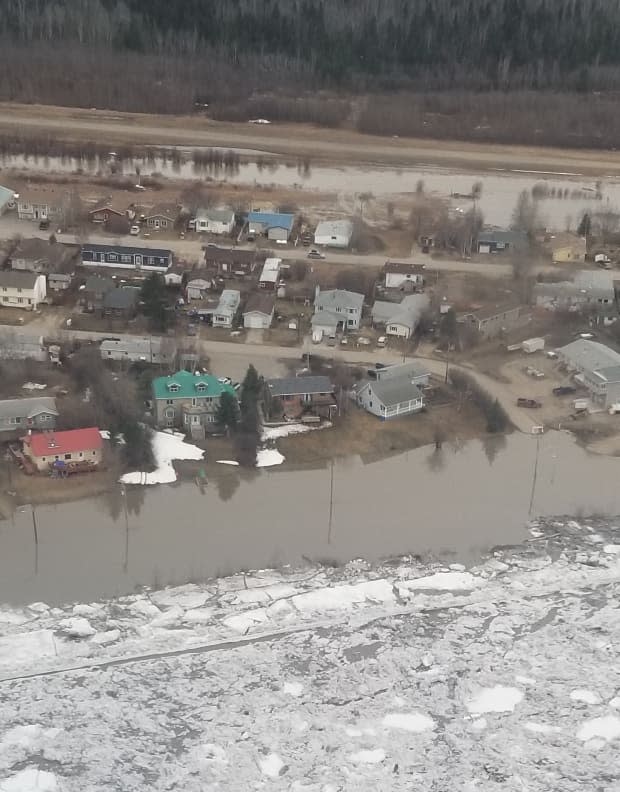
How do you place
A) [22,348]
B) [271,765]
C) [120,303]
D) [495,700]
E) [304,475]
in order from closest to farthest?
[271,765], [495,700], [304,475], [22,348], [120,303]

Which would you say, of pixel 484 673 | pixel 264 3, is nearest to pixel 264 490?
pixel 484 673

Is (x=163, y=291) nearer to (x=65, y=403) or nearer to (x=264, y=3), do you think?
(x=65, y=403)

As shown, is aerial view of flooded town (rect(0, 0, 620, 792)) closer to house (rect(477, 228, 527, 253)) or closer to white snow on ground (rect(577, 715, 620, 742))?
white snow on ground (rect(577, 715, 620, 742))

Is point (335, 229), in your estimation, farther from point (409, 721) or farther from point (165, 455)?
point (409, 721)

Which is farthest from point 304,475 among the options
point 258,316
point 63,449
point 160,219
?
point 160,219

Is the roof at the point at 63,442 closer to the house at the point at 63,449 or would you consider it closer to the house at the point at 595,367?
the house at the point at 63,449

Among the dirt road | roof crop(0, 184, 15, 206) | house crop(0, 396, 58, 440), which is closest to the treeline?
the dirt road

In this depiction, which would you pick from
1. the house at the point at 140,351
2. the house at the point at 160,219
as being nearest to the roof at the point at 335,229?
the house at the point at 160,219
